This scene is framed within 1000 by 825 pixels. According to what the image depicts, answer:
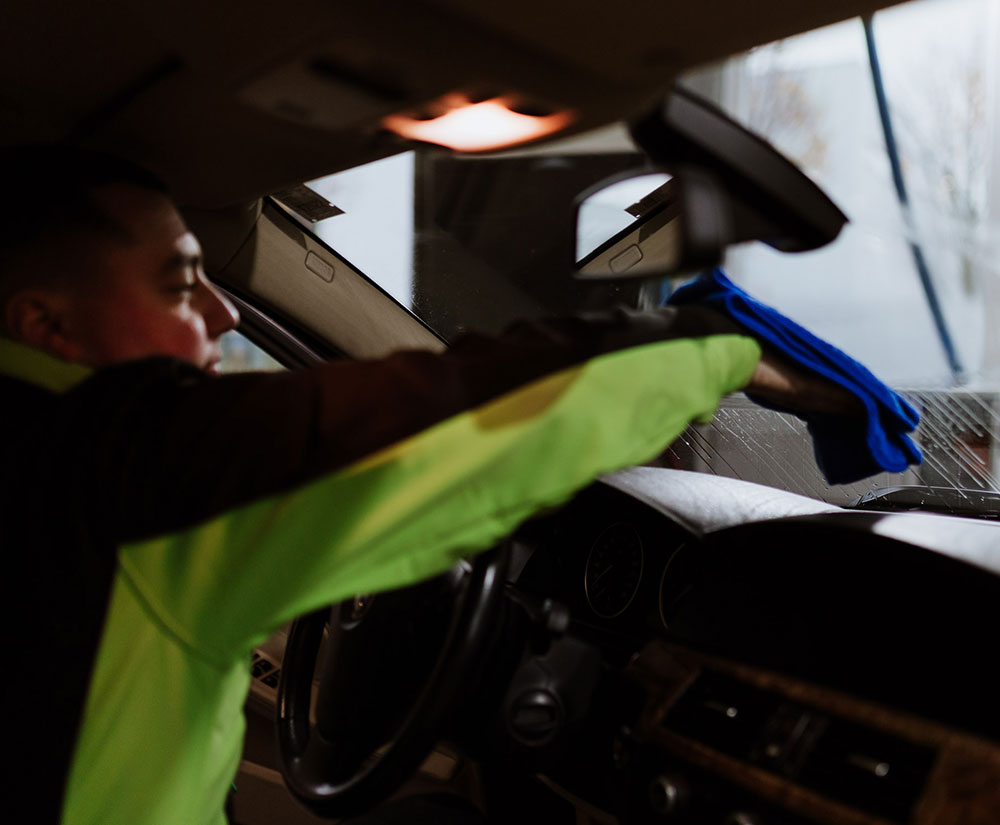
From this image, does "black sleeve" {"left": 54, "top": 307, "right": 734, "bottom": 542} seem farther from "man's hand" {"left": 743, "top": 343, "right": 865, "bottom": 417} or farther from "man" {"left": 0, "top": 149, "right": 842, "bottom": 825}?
"man's hand" {"left": 743, "top": 343, "right": 865, "bottom": 417}

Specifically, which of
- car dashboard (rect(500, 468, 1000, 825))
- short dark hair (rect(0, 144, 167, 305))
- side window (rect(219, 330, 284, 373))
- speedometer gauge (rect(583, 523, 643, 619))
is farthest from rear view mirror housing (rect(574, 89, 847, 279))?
side window (rect(219, 330, 284, 373))

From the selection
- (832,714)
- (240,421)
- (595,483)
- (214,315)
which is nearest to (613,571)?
(595,483)

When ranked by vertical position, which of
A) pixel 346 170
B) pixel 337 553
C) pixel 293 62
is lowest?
pixel 337 553

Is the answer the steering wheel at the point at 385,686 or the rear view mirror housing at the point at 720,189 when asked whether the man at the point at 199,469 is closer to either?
the rear view mirror housing at the point at 720,189

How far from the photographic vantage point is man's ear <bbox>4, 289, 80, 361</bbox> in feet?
3.18

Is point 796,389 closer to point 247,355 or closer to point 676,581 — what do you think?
point 676,581

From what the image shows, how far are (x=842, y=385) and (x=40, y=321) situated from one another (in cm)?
89

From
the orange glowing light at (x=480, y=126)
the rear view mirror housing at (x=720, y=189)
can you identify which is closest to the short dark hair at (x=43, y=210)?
the orange glowing light at (x=480, y=126)

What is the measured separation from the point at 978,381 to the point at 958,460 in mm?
236

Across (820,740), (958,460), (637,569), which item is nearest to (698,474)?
(637,569)

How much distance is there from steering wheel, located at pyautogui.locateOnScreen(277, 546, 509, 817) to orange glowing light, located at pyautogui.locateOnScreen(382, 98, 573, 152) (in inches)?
22.1

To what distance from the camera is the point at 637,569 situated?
59.6 inches

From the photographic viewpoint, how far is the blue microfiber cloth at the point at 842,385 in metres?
1.11

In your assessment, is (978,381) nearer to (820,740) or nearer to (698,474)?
(698,474)
